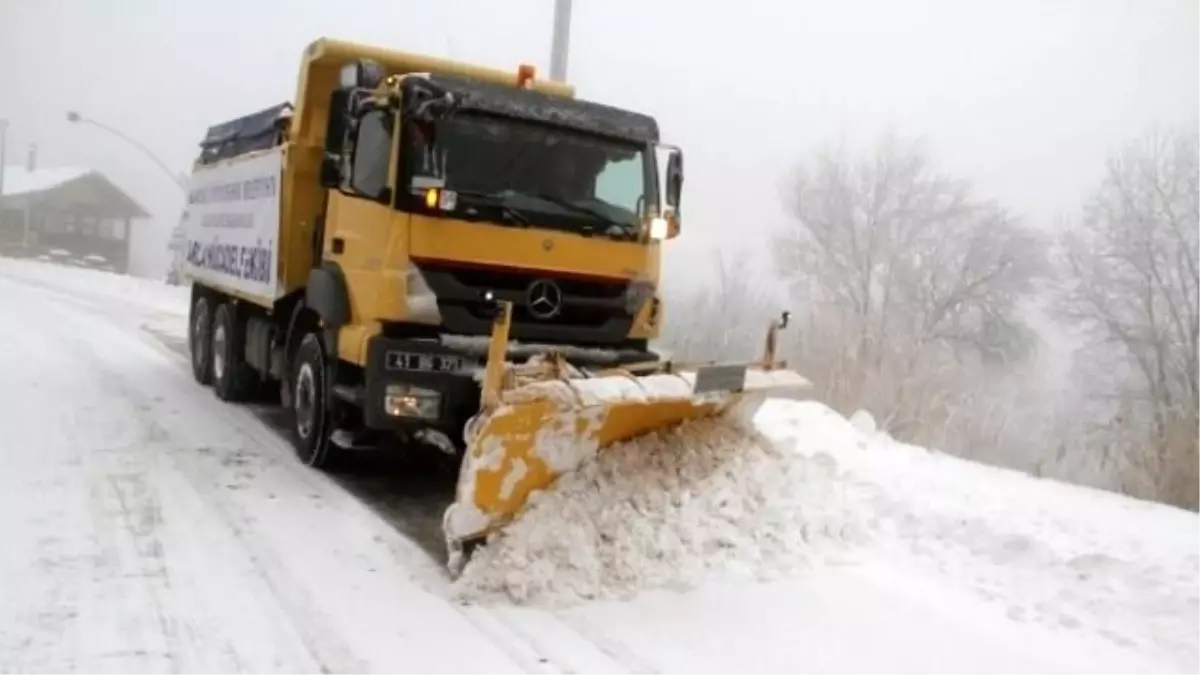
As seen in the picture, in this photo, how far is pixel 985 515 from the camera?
615cm

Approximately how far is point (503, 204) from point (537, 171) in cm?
37

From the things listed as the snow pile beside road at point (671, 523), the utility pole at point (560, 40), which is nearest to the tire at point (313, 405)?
the snow pile beside road at point (671, 523)

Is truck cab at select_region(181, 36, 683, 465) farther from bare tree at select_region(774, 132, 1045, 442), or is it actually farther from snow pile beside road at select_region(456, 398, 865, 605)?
bare tree at select_region(774, 132, 1045, 442)

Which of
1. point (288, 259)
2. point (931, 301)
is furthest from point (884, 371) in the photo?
point (931, 301)

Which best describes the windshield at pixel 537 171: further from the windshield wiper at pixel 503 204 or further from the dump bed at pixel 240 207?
the dump bed at pixel 240 207

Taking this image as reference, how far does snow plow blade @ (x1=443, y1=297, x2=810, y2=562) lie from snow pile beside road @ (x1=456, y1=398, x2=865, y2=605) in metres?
0.11

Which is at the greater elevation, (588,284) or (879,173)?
(879,173)

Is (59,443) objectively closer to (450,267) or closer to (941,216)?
(450,267)

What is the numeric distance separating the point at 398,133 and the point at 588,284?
5.06 ft

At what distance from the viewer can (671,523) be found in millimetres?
5230

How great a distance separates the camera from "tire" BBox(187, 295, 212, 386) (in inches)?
413

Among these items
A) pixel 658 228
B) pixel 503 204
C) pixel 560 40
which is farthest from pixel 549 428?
pixel 560 40

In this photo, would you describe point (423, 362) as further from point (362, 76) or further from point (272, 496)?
point (362, 76)

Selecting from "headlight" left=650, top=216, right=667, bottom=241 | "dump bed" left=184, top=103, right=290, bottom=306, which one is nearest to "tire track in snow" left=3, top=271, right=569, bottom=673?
"dump bed" left=184, top=103, right=290, bottom=306
